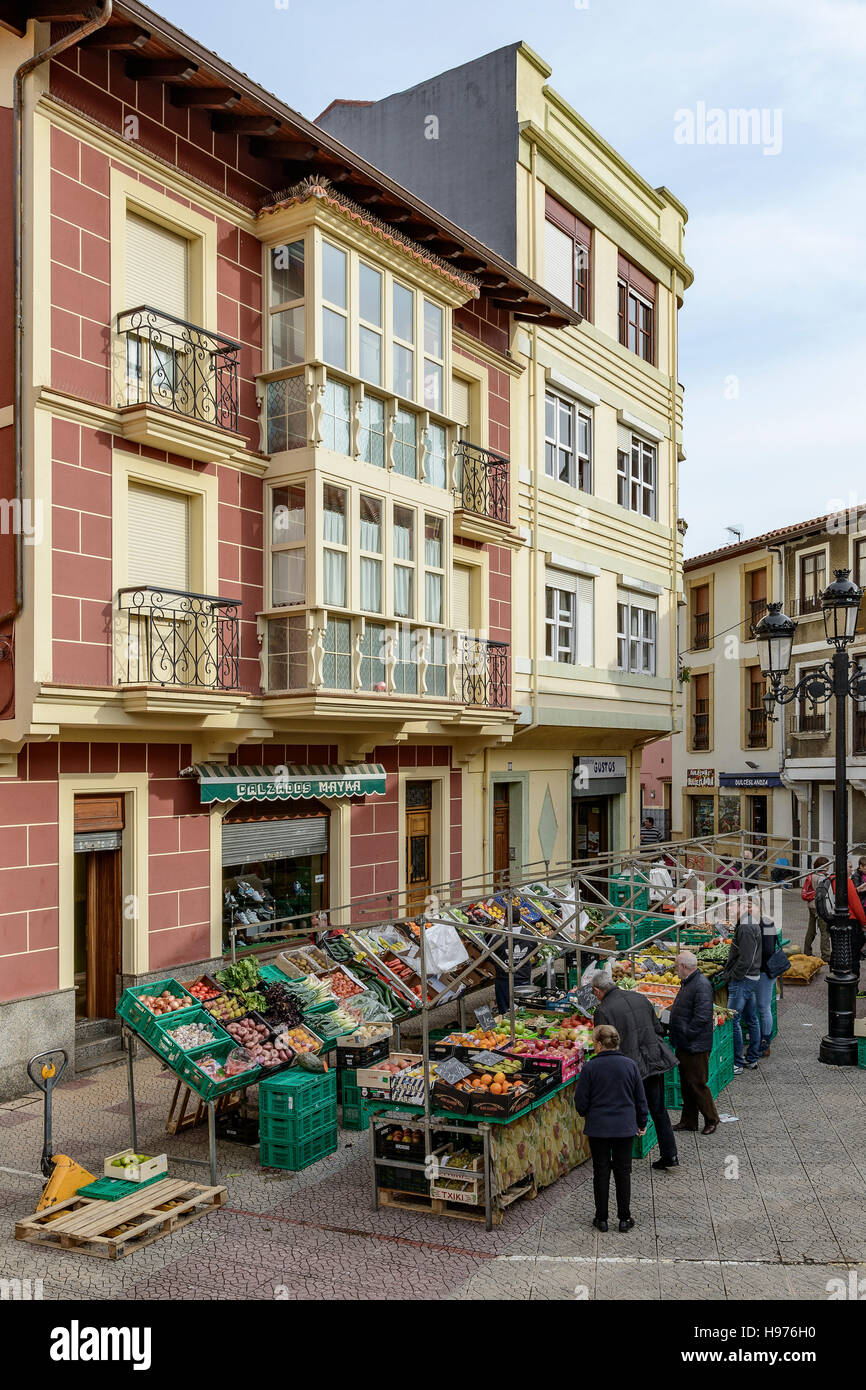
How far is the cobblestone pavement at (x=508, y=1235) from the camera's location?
7520 millimetres

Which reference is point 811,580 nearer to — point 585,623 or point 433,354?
point 585,623

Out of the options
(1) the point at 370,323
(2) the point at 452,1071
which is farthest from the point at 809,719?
(2) the point at 452,1071

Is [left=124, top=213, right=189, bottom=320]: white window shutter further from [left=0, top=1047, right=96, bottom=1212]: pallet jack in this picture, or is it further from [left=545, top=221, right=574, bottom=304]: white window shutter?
[left=545, top=221, right=574, bottom=304]: white window shutter

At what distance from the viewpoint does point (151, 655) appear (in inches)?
517

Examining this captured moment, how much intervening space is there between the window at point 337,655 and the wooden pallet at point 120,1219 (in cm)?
723

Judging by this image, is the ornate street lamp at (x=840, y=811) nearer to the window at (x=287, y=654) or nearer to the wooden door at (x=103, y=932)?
the window at (x=287, y=654)

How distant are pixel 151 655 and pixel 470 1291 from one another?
8075mm

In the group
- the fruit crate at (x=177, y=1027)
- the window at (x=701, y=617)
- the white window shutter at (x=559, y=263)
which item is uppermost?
the white window shutter at (x=559, y=263)

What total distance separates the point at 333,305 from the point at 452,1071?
34.2ft

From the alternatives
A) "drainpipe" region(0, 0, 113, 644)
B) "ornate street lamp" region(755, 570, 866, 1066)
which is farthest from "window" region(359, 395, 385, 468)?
"ornate street lamp" region(755, 570, 866, 1066)

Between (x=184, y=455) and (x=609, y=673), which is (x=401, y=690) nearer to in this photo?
(x=184, y=455)

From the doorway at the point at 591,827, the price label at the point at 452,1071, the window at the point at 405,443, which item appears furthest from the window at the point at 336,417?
the doorway at the point at 591,827

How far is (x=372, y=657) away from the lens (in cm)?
1585

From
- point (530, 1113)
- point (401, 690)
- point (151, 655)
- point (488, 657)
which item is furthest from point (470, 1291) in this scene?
point (488, 657)
